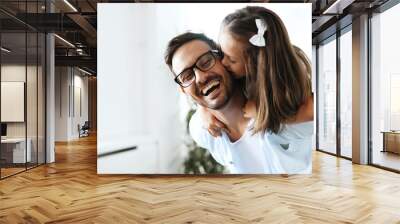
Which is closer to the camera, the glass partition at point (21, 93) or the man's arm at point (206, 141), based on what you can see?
the man's arm at point (206, 141)

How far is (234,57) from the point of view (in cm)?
604

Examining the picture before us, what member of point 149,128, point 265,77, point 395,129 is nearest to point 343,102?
point 395,129

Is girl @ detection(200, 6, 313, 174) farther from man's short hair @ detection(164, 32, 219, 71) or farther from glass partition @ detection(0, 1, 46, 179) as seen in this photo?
glass partition @ detection(0, 1, 46, 179)

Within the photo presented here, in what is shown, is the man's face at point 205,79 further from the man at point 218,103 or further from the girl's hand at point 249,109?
the girl's hand at point 249,109

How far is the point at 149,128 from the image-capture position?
6.23 meters

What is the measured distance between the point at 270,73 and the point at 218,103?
3.11 ft

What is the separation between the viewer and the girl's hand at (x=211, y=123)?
606cm

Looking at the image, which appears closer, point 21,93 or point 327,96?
point 21,93

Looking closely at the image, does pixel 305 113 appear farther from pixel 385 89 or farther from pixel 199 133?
pixel 385 89

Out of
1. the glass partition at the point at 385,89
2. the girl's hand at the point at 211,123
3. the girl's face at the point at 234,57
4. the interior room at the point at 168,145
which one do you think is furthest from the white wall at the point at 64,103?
the glass partition at the point at 385,89

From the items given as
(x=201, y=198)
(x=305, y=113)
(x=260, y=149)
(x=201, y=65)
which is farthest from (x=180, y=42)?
(x=201, y=198)

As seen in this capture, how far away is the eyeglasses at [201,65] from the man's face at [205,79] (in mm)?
39

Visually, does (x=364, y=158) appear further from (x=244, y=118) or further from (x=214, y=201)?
(x=214, y=201)

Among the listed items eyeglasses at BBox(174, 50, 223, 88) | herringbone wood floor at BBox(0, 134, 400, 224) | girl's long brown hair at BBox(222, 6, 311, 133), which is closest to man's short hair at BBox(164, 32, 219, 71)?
eyeglasses at BBox(174, 50, 223, 88)
